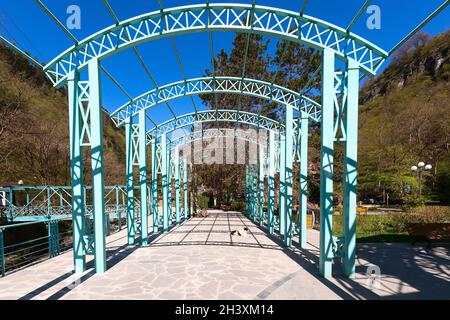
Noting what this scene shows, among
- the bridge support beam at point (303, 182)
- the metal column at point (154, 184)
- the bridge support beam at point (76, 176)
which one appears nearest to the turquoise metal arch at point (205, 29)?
the bridge support beam at point (76, 176)

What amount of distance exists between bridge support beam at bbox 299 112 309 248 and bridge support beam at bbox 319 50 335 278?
239 cm

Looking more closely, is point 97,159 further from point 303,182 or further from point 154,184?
point 303,182

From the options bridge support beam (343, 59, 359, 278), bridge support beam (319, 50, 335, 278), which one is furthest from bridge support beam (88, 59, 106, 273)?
bridge support beam (343, 59, 359, 278)

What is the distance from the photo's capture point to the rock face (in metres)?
55.1

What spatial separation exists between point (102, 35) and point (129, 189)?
15.8 ft

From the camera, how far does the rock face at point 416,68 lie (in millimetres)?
55125

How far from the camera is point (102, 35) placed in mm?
6148

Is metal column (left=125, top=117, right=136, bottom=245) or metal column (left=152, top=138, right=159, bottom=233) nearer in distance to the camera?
metal column (left=125, top=117, right=136, bottom=245)

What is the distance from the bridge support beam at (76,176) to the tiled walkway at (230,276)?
0.45 meters

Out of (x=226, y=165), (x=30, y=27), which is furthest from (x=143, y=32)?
(x=226, y=165)

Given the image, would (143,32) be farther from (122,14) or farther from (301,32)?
(301,32)

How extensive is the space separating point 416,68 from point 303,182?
67823 millimetres

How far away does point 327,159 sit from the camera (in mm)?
5727

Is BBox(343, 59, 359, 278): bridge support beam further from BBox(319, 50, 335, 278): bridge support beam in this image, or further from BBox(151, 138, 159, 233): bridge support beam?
BBox(151, 138, 159, 233): bridge support beam
